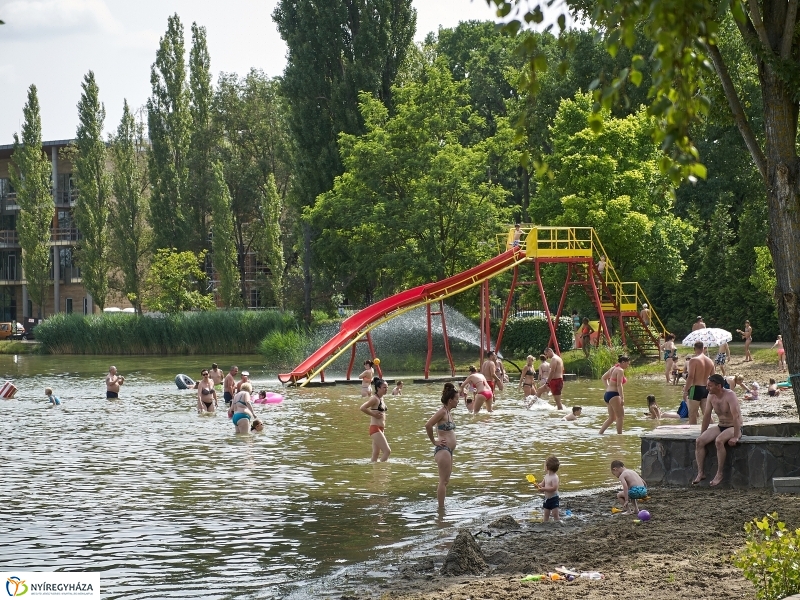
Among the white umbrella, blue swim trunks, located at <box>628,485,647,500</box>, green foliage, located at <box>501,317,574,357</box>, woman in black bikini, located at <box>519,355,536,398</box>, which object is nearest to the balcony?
green foliage, located at <box>501,317,574,357</box>

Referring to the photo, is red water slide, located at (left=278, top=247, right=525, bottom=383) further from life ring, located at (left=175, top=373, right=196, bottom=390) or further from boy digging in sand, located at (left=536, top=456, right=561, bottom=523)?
boy digging in sand, located at (left=536, top=456, right=561, bottom=523)

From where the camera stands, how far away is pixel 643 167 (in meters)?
44.7

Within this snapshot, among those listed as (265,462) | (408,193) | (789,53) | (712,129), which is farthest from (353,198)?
(789,53)

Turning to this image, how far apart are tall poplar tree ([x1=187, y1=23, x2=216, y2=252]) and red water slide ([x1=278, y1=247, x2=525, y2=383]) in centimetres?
3465

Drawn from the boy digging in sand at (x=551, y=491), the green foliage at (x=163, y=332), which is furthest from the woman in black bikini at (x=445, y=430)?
the green foliage at (x=163, y=332)

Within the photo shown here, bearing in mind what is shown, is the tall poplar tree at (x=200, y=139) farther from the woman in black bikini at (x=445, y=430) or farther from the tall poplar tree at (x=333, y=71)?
the woman in black bikini at (x=445, y=430)

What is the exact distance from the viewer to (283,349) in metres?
47.8

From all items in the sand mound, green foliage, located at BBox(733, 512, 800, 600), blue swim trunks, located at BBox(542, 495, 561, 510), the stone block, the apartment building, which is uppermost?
the apartment building

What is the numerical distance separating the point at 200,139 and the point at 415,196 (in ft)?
92.7

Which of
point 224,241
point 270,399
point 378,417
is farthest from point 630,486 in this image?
point 224,241

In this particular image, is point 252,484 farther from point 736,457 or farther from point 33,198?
point 33,198

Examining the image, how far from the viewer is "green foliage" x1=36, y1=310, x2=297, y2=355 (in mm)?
57875

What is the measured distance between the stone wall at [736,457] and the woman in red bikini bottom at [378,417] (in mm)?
4143

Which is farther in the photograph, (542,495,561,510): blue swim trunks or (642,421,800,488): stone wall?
(642,421,800,488): stone wall
